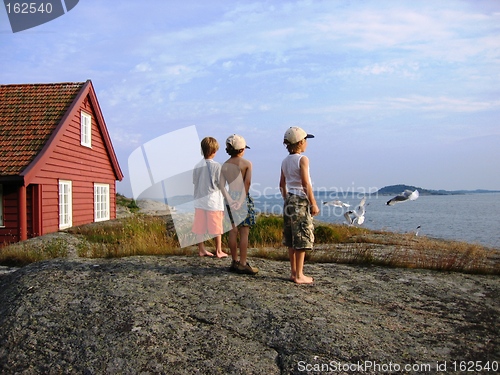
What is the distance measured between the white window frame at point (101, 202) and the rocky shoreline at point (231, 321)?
1374 cm

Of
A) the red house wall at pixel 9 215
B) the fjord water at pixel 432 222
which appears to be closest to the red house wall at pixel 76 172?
the red house wall at pixel 9 215

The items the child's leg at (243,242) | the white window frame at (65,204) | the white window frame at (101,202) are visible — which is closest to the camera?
the child's leg at (243,242)

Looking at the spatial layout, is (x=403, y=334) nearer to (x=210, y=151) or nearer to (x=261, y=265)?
(x=261, y=265)

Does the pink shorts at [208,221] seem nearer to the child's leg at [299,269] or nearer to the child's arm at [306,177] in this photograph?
the child's leg at [299,269]

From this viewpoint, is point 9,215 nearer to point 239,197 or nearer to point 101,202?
point 101,202

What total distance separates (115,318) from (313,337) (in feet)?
5.98

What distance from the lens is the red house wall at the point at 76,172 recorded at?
1467 cm

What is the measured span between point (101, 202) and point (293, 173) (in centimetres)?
1618

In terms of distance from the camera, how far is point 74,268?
566cm

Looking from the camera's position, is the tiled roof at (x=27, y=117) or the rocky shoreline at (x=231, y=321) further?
the tiled roof at (x=27, y=117)

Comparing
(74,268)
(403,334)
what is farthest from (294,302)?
(74,268)

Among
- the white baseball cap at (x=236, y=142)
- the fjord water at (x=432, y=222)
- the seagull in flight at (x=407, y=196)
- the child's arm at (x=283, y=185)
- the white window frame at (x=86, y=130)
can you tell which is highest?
the white window frame at (x=86, y=130)

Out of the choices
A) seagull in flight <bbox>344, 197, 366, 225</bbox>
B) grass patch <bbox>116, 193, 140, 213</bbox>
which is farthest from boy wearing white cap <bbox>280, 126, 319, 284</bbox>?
grass patch <bbox>116, 193, 140, 213</bbox>

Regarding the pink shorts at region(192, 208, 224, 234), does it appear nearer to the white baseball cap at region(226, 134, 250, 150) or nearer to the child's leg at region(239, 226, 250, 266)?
the child's leg at region(239, 226, 250, 266)
